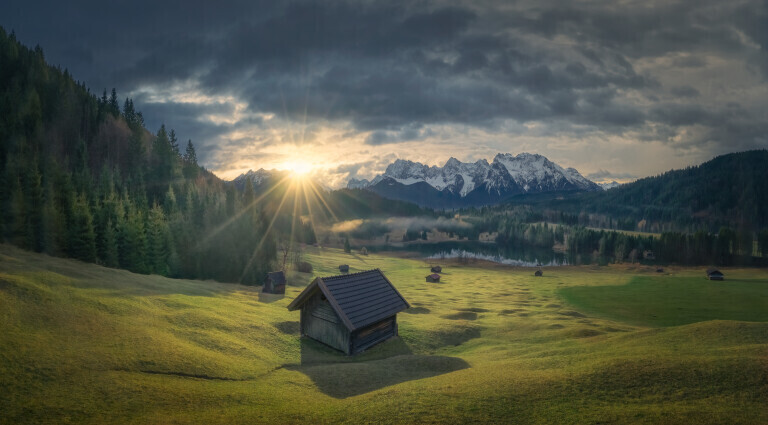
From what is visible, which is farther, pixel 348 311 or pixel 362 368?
pixel 348 311

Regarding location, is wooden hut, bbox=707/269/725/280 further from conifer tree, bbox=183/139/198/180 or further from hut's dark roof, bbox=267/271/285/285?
conifer tree, bbox=183/139/198/180

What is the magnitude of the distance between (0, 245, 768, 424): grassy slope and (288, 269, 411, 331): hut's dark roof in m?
3.06

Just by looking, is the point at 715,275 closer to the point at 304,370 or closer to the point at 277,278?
the point at 277,278

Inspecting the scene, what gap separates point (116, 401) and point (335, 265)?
102m

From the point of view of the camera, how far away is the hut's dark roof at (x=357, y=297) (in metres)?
28.5

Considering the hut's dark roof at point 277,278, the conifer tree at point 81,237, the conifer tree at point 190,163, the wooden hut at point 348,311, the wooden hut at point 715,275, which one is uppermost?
the conifer tree at point 190,163

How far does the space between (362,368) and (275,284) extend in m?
44.4

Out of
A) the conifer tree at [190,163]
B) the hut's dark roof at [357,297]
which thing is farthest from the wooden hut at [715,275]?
the conifer tree at [190,163]

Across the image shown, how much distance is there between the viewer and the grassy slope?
1402 centimetres

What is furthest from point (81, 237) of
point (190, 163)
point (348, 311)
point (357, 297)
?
point (190, 163)

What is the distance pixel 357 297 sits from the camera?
30.8 m

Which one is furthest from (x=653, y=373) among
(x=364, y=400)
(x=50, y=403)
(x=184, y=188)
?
(x=184, y=188)

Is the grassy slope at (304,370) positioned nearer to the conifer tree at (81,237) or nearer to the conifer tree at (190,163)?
the conifer tree at (81,237)

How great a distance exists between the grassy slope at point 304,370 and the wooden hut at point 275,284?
27377mm
